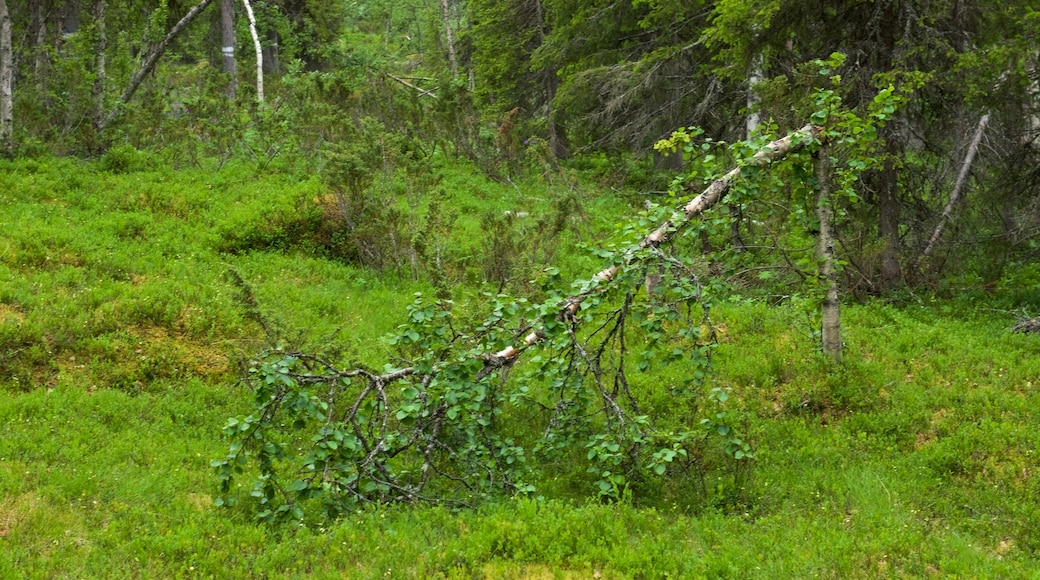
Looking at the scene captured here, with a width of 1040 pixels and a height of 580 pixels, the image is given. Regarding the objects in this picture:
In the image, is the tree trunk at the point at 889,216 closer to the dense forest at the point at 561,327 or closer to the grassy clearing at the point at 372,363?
the dense forest at the point at 561,327

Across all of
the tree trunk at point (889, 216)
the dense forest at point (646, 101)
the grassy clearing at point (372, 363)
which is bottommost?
the grassy clearing at point (372, 363)

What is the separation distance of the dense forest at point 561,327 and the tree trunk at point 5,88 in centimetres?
6

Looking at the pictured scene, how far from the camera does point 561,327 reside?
6.47 metres

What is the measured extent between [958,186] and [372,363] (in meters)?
8.72

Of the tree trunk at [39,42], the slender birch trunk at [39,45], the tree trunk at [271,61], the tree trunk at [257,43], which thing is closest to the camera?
the tree trunk at [257,43]

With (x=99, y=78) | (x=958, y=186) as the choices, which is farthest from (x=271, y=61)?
(x=958, y=186)

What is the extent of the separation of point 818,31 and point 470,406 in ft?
28.9

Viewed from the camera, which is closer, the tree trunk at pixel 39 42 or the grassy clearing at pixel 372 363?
the grassy clearing at pixel 372 363

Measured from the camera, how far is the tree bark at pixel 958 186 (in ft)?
40.6

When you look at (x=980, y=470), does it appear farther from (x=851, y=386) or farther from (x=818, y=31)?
(x=818, y=31)

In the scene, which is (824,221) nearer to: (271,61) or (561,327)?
(561,327)

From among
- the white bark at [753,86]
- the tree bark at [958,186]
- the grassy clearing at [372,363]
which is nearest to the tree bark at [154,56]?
the grassy clearing at [372,363]

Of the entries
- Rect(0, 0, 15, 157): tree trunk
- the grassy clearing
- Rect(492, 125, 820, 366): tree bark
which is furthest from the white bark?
Rect(0, 0, 15, 157): tree trunk

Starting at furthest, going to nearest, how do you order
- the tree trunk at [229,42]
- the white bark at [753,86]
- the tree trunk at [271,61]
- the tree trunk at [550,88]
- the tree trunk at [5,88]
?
the tree trunk at [271,61], the tree trunk at [550,88], the tree trunk at [229,42], the tree trunk at [5,88], the white bark at [753,86]
